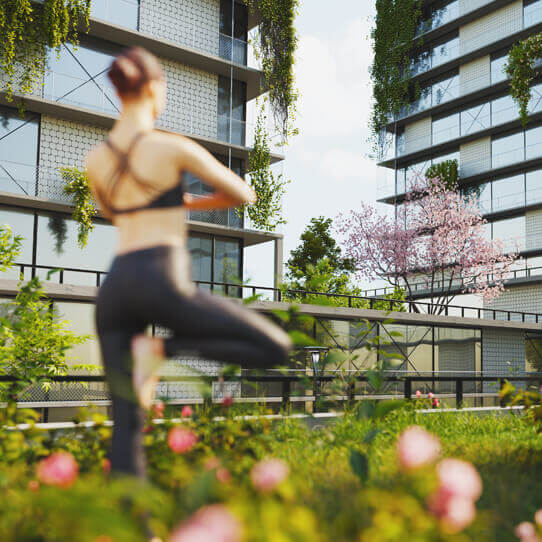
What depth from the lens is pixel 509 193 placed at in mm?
31656

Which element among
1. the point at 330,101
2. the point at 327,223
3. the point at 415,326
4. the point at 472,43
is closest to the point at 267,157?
the point at 330,101

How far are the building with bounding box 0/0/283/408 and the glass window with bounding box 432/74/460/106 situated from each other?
1774 centimetres

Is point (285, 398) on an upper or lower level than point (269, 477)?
lower

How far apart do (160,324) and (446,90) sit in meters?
37.0

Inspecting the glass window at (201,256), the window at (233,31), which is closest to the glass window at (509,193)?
the window at (233,31)

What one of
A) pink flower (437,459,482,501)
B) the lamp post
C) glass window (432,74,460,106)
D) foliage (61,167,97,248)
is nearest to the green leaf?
pink flower (437,459,482,501)

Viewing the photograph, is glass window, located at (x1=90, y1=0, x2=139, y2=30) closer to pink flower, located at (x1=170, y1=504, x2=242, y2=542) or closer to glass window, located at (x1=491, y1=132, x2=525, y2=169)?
pink flower, located at (x1=170, y1=504, x2=242, y2=542)

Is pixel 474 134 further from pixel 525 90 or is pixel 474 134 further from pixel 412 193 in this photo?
pixel 525 90

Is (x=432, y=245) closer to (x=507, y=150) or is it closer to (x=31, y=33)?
(x=507, y=150)

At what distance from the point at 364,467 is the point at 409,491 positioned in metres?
0.67

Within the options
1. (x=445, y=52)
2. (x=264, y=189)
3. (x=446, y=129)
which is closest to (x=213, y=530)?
(x=264, y=189)

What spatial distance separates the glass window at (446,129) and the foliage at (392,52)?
8.40ft

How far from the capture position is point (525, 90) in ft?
28.1

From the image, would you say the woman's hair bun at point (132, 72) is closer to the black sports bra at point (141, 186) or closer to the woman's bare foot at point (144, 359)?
the black sports bra at point (141, 186)
